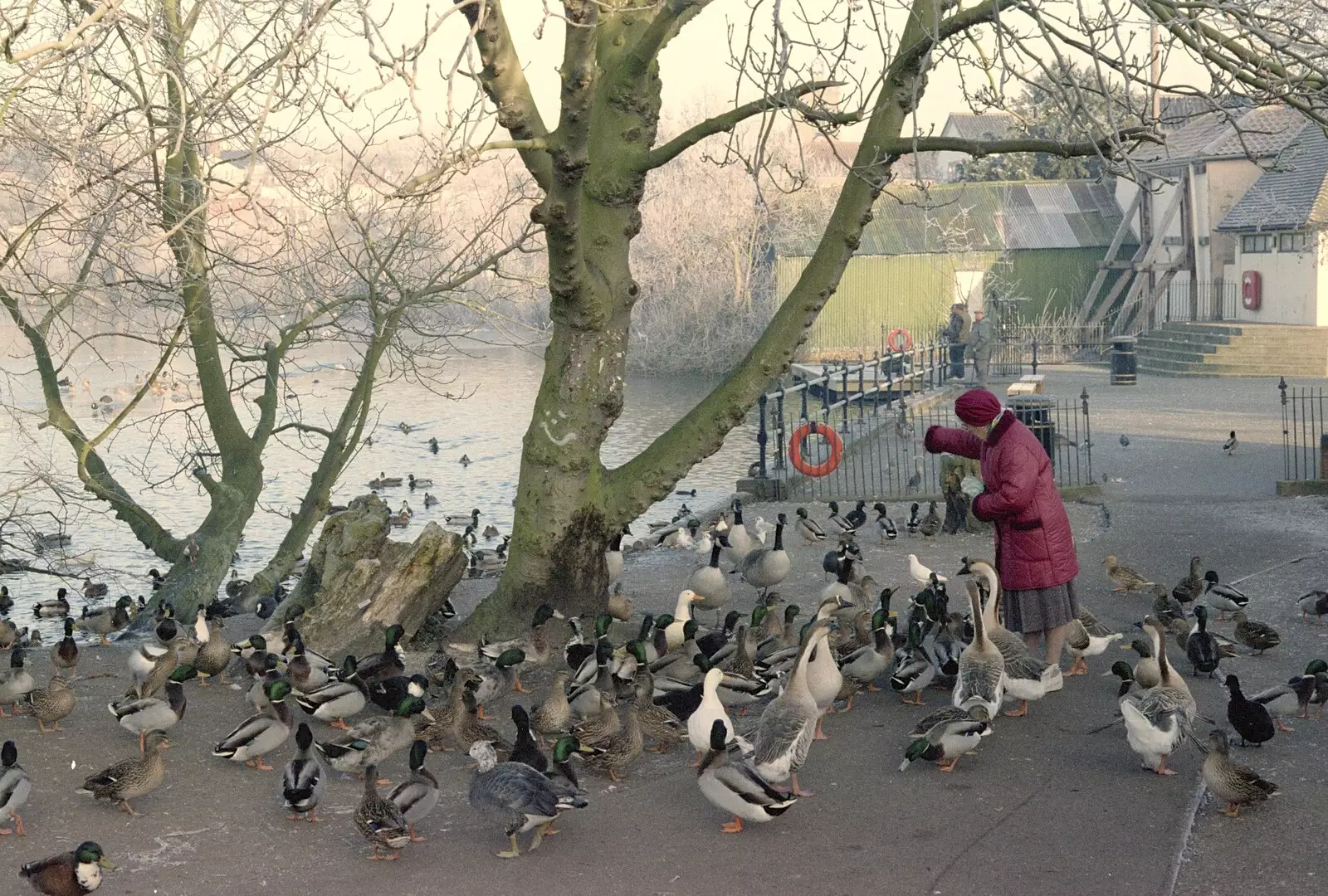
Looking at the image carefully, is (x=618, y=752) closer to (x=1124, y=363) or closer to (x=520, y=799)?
(x=520, y=799)

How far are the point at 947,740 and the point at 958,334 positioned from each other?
120 feet

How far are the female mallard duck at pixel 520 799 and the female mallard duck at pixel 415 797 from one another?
23 cm

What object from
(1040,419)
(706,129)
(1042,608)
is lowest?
(1042,608)

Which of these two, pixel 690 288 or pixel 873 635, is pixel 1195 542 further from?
pixel 690 288

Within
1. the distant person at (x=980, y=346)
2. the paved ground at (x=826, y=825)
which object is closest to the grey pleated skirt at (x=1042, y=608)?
the paved ground at (x=826, y=825)

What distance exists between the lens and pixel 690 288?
5269 centimetres

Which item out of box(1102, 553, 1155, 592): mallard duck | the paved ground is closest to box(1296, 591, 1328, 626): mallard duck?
the paved ground

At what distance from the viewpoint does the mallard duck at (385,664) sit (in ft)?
34.6

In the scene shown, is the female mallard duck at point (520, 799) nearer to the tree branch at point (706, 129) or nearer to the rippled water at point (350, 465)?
the tree branch at point (706, 129)

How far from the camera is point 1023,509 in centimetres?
973

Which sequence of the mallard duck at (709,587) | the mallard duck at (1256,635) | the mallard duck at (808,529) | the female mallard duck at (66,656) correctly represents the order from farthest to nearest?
the mallard duck at (808,529) → the mallard duck at (709,587) → the female mallard duck at (66,656) → the mallard duck at (1256,635)

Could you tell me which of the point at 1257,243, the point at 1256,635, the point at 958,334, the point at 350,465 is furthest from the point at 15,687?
the point at 1257,243

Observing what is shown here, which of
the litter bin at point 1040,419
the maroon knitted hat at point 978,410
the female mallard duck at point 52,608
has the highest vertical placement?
the maroon knitted hat at point 978,410

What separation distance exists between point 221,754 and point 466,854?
7.31 feet
